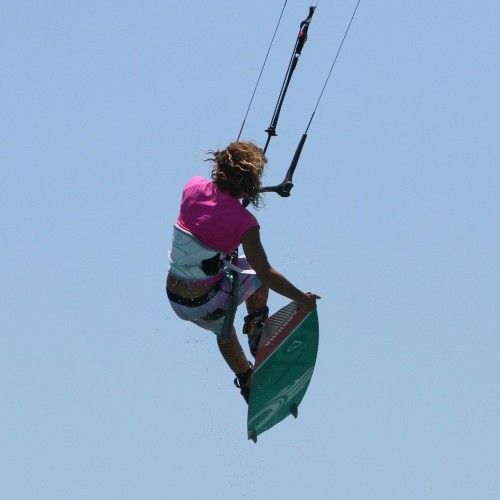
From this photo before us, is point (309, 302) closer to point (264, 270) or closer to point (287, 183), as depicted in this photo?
point (264, 270)

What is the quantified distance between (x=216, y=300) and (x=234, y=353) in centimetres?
51

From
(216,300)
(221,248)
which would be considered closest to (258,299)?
(216,300)

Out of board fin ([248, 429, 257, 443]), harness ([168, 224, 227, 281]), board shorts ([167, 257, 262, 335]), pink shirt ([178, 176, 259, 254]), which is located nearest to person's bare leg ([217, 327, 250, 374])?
board shorts ([167, 257, 262, 335])

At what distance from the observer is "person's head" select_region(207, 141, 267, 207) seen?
721cm

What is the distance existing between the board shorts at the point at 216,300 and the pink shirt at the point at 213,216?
1.38 ft

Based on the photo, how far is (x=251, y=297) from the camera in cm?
804

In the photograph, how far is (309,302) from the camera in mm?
7762

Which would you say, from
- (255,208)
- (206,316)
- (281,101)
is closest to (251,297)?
(206,316)

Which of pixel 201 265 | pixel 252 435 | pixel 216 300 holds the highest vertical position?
pixel 201 265

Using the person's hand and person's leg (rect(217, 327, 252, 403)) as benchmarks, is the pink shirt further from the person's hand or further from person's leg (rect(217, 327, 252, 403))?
person's leg (rect(217, 327, 252, 403))

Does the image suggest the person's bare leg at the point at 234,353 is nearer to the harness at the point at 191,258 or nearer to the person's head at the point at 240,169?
the harness at the point at 191,258

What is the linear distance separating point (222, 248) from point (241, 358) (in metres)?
1.09

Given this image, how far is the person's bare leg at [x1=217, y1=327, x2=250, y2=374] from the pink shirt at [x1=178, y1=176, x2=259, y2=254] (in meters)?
0.90

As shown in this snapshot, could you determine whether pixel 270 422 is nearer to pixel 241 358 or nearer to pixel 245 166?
pixel 241 358
